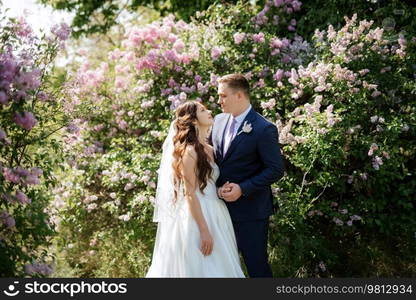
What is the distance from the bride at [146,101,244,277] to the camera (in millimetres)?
4367

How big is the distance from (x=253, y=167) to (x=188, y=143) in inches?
21.1

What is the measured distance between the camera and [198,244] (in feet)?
14.4

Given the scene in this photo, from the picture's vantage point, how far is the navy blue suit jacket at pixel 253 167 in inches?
174

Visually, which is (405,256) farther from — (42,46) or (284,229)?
(42,46)

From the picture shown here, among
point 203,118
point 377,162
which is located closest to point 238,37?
point 377,162

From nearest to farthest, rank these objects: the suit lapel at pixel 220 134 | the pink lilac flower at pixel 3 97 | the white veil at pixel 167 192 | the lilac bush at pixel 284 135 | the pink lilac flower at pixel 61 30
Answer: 1. the pink lilac flower at pixel 3 97
2. the pink lilac flower at pixel 61 30
3. the white veil at pixel 167 192
4. the suit lapel at pixel 220 134
5. the lilac bush at pixel 284 135

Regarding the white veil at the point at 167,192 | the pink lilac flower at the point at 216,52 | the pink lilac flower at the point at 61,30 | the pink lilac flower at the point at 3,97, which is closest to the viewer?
the pink lilac flower at the point at 3,97

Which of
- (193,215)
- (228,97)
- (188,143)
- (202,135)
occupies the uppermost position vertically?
(228,97)

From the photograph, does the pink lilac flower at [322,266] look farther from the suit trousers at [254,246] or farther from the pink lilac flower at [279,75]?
the pink lilac flower at [279,75]

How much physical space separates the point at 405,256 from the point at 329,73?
2068mm

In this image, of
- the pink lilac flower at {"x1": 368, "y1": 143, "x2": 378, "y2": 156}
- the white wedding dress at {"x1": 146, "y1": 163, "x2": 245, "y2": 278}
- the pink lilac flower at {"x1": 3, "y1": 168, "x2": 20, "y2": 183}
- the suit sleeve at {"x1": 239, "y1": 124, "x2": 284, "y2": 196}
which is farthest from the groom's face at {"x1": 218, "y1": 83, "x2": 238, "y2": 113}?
the pink lilac flower at {"x1": 368, "y1": 143, "x2": 378, "y2": 156}

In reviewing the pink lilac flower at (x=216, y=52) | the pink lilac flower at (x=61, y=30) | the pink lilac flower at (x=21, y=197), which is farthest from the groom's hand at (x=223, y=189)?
the pink lilac flower at (x=216, y=52)

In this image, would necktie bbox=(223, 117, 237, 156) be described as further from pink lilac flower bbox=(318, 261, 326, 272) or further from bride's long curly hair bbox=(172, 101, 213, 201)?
pink lilac flower bbox=(318, 261, 326, 272)

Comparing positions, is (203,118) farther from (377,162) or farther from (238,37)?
(238,37)
